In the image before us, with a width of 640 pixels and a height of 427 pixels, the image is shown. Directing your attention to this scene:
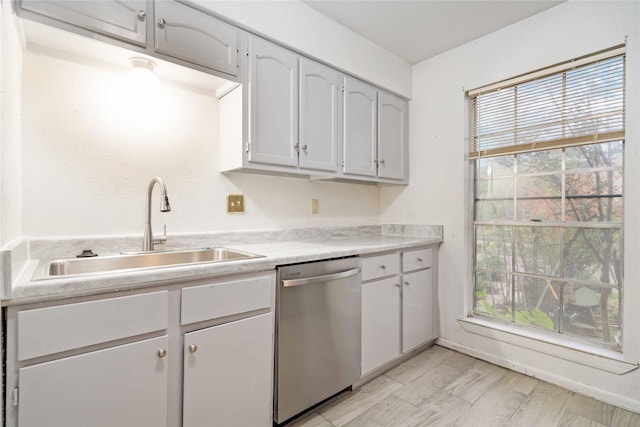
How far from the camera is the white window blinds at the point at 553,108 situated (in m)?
1.86

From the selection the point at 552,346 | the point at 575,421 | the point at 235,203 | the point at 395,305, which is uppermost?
the point at 235,203

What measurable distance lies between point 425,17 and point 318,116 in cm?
103

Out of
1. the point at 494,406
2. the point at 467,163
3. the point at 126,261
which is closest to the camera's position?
the point at 126,261

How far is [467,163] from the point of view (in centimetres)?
248

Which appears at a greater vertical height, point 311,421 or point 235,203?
point 235,203

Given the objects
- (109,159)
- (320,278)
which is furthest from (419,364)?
(109,159)

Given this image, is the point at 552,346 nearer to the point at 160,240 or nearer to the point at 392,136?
the point at 392,136

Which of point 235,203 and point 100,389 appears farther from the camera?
point 235,203

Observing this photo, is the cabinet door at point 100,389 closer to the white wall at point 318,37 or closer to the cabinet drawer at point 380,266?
the cabinet drawer at point 380,266

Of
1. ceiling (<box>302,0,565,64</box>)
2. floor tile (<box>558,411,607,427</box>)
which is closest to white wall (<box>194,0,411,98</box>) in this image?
ceiling (<box>302,0,565,64</box>)

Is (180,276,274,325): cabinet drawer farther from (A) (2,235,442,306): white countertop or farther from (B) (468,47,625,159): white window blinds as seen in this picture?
(B) (468,47,625,159): white window blinds

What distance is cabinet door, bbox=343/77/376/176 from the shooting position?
2.26m

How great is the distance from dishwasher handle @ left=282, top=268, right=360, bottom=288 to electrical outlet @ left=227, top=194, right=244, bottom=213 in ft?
2.42

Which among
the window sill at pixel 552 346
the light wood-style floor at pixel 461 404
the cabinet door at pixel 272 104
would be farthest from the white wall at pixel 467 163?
the cabinet door at pixel 272 104
